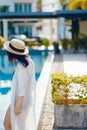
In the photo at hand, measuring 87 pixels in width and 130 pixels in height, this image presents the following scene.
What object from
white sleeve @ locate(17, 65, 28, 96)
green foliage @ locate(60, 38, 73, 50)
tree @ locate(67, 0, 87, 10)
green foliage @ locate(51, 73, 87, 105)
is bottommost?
green foliage @ locate(60, 38, 73, 50)

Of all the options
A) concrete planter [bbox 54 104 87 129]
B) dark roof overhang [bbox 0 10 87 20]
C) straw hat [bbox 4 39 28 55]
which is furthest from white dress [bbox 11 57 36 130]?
dark roof overhang [bbox 0 10 87 20]

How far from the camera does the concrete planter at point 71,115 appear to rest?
6.44m

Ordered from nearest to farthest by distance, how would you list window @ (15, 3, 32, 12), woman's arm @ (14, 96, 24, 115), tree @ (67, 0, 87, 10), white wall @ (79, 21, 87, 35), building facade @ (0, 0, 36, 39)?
1. woman's arm @ (14, 96, 24, 115)
2. white wall @ (79, 21, 87, 35)
3. tree @ (67, 0, 87, 10)
4. building facade @ (0, 0, 36, 39)
5. window @ (15, 3, 32, 12)

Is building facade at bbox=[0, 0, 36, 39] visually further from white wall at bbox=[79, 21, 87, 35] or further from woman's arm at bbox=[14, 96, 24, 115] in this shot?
woman's arm at bbox=[14, 96, 24, 115]

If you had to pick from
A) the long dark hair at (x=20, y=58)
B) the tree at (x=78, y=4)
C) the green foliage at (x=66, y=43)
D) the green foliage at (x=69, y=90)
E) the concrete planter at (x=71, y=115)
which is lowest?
the green foliage at (x=66, y=43)

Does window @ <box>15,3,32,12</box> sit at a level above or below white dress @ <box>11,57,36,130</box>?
below

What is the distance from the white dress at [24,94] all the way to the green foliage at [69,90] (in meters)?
1.62

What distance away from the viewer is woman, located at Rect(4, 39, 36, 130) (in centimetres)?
470

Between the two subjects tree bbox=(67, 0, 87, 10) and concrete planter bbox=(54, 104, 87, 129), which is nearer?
concrete planter bbox=(54, 104, 87, 129)

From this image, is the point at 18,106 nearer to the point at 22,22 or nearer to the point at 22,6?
the point at 22,6

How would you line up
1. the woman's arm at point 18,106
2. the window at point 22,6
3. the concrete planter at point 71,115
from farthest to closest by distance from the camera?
the window at point 22,6, the concrete planter at point 71,115, the woman's arm at point 18,106

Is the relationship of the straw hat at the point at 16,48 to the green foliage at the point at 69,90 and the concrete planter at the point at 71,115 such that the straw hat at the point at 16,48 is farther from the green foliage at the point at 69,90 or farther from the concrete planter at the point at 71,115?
the concrete planter at the point at 71,115

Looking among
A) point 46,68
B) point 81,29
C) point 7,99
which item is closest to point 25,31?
point 81,29

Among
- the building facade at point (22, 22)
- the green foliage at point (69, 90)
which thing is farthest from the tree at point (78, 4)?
the green foliage at point (69, 90)
